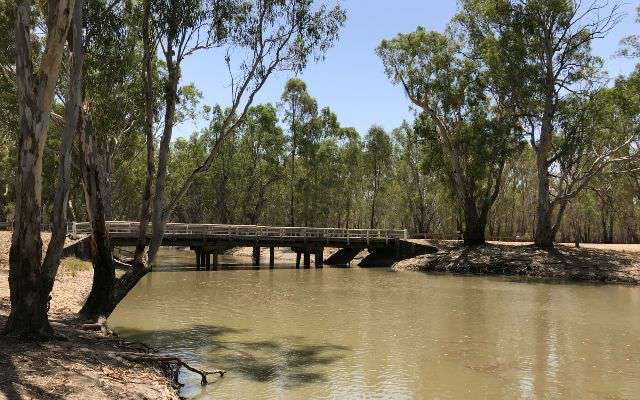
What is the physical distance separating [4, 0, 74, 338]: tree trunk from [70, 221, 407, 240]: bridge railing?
22540 mm

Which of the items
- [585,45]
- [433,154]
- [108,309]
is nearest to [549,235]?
[433,154]

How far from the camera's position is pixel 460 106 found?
38938 mm

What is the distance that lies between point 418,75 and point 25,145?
32.8 meters

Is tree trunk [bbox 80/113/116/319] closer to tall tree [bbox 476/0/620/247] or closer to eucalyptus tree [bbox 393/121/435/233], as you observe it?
tall tree [bbox 476/0/620/247]

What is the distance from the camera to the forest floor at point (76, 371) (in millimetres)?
Answer: 7016

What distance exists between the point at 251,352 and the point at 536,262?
27038 mm

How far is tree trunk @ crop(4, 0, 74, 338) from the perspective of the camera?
890cm

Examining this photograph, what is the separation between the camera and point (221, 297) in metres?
22.6

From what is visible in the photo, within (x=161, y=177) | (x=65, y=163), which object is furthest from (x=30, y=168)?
(x=161, y=177)

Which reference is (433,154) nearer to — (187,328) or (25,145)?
(187,328)

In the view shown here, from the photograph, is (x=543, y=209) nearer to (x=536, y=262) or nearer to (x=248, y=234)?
(x=536, y=262)

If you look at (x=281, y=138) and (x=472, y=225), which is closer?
(x=472, y=225)

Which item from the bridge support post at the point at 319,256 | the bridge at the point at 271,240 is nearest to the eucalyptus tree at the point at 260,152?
the bridge at the point at 271,240

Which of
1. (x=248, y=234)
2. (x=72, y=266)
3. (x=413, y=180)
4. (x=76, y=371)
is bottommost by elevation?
(x=76, y=371)
